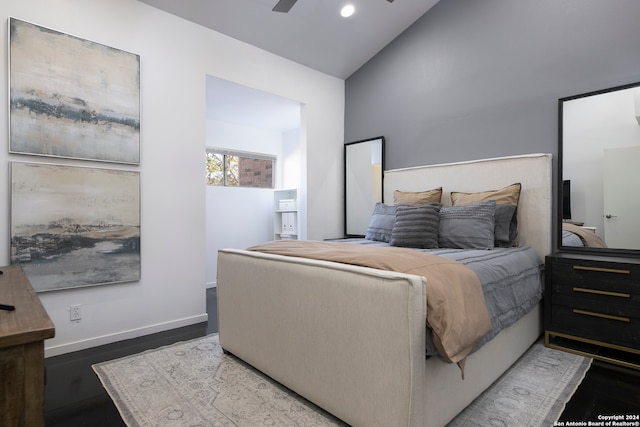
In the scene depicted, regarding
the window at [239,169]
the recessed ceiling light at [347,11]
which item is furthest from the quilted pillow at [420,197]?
the window at [239,169]

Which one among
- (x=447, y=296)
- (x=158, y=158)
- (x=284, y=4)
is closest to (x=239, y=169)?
(x=158, y=158)

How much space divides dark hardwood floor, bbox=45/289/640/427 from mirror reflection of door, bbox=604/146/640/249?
964mm

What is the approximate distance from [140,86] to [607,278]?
3.74 metres

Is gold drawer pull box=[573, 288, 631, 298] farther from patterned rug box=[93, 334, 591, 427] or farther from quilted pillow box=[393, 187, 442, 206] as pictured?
quilted pillow box=[393, 187, 442, 206]

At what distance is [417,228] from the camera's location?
2.87m

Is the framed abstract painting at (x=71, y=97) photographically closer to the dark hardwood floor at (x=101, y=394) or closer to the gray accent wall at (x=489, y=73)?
the dark hardwood floor at (x=101, y=394)

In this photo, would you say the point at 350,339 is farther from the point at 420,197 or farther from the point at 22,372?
the point at 420,197

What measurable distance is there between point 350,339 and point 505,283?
104 cm

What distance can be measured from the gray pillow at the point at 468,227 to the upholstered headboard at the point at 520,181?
38 cm

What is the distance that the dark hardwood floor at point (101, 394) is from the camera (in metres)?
1.66

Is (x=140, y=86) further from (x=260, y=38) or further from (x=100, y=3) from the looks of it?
(x=260, y=38)

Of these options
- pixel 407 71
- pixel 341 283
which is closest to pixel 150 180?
pixel 341 283

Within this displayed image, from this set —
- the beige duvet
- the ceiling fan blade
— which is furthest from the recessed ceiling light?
the beige duvet

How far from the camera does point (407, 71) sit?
3.93 meters
